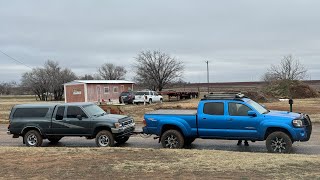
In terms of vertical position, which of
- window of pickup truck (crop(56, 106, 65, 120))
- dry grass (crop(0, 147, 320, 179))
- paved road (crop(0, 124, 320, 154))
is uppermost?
window of pickup truck (crop(56, 106, 65, 120))

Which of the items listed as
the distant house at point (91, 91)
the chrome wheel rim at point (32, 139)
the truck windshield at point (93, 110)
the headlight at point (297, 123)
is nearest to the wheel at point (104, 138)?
the truck windshield at point (93, 110)

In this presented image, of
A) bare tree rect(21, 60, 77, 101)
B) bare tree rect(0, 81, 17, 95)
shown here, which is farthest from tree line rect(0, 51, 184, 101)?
bare tree rect(0, 81, 17, 95)

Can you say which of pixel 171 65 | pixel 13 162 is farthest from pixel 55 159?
pixel 171 65

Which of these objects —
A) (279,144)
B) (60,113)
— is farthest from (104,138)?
(279,144)

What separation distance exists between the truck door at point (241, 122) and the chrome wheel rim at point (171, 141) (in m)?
1.78

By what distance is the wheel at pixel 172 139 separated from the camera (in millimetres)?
13125

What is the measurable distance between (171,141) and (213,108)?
67.5 inches

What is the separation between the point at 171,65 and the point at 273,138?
2532 inches

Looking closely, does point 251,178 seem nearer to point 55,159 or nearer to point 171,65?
point 55,159

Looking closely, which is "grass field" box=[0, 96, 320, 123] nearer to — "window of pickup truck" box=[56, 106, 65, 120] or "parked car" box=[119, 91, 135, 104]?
"parked car" box=[119, 91, 135, 104]

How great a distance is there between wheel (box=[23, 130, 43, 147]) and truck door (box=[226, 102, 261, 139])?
701 cm

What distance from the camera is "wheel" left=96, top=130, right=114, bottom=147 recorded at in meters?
14.4

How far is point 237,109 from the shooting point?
42.0 ft

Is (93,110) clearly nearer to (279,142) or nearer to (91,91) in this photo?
(279,142)
